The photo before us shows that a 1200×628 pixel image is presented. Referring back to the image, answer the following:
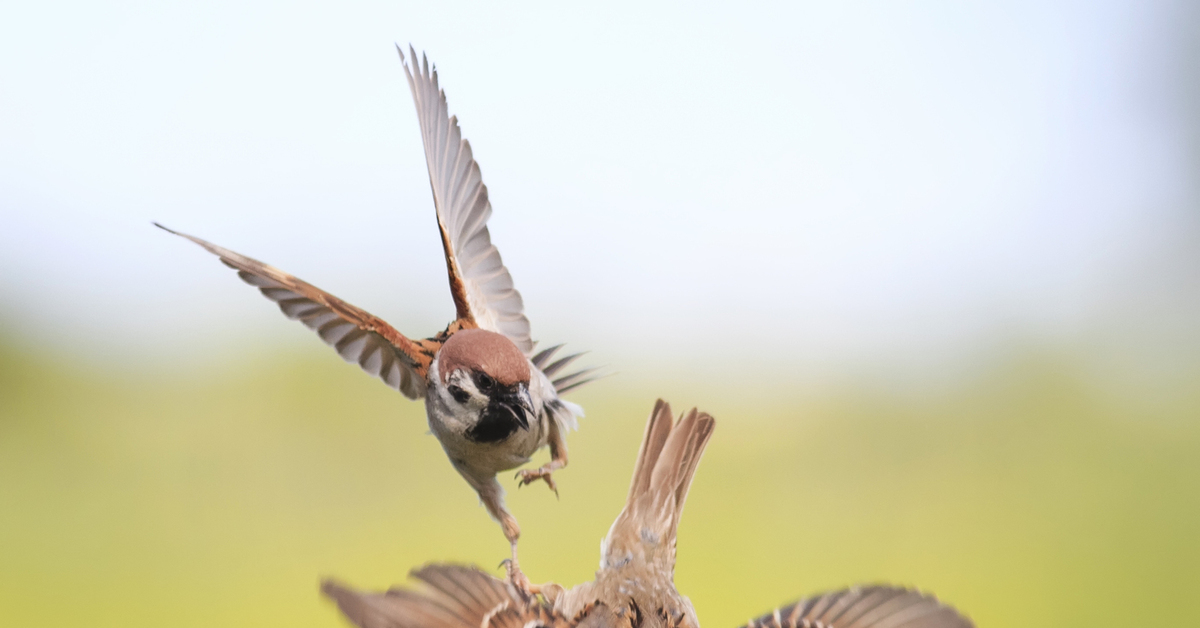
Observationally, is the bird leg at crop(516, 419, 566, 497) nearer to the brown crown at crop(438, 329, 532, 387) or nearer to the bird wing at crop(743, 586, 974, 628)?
the brown crown at crop(438, 329, 532, 387)

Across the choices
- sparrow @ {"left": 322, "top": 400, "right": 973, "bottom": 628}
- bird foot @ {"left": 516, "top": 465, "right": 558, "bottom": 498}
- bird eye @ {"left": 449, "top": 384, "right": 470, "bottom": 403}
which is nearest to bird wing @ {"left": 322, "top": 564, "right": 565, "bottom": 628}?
sparrow @ {"left": 322, "top": 400, "right": 973, "bottom": 628}

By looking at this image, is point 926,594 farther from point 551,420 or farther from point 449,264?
point 449,264

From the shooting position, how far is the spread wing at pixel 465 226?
153 cm

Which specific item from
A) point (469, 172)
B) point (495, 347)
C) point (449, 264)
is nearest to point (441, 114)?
point (469, 172)

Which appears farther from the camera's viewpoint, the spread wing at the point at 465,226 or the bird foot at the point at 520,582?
the spread wing at the point at 465,226

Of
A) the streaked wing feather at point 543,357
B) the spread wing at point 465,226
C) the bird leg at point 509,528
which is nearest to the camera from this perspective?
the bird leg at point 509,528

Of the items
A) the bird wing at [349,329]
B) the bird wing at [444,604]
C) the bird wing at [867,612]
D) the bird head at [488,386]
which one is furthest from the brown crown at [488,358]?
the bird wing at [867,612]

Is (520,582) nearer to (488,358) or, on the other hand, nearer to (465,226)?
(488,358)

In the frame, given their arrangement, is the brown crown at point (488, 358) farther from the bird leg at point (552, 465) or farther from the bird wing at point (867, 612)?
the bird wing at point (867, 612)

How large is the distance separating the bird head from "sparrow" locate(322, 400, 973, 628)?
0.22 meters

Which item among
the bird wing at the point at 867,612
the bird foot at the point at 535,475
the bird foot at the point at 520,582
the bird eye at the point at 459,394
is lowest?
the bird wing at the point at 867,612

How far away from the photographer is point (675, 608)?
1.51 meters

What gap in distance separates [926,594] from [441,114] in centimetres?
107

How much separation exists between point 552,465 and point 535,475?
6cm
